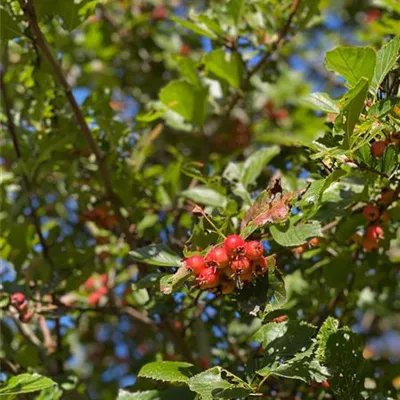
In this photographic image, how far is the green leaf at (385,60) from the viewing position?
1345 millimetres

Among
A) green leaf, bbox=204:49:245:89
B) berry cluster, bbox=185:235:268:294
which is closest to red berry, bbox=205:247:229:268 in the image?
berry cluster, bbox=185:235:268:294

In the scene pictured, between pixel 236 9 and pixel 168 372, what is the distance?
118 centimetres

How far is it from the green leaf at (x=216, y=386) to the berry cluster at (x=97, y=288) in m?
1.20

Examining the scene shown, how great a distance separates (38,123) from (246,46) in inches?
28.1

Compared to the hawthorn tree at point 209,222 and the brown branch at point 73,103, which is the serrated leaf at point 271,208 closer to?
the hawthorn tree at point 209,222

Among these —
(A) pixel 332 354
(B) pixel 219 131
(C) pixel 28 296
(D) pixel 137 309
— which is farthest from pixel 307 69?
(A) pixel 332 354

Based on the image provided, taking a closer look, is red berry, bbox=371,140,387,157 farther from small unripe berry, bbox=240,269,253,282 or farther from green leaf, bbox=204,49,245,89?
green leaf, bbox=204,49,245,89

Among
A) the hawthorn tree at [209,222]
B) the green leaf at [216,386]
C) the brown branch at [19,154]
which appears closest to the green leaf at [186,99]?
the hawthorn tree at [209,222]

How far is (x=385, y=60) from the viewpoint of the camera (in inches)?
54.1

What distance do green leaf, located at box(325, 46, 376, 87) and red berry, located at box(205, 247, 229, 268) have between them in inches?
17.0

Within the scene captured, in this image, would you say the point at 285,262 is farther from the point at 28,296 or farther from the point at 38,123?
the point at 38,123

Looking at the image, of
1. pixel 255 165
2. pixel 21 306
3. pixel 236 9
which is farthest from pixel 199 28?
pixel 21 306

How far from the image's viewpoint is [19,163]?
2.05 m

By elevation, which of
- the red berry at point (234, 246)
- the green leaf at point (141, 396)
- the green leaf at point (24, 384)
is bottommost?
the green leaf at point (141, 396)
